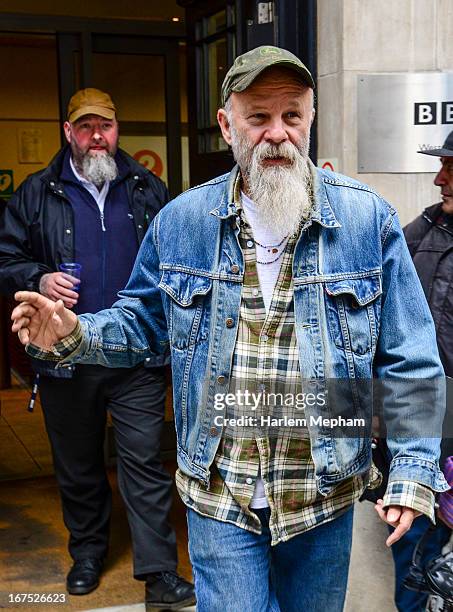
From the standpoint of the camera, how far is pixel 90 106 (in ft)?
14.0

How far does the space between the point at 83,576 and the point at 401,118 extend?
237 cm

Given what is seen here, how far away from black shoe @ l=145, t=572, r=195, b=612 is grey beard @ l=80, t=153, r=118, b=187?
1.70 m

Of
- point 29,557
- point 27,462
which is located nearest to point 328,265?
point 29,557

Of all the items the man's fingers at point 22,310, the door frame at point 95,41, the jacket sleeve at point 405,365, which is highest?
the door frame at point 95,41

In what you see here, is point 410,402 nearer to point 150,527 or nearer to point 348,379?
point 348,379

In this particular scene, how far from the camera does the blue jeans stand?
93.4 inches

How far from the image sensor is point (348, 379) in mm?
2371

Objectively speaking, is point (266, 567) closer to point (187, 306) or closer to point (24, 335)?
point (187, 306)

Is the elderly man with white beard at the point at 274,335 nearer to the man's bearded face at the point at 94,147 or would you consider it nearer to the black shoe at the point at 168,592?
the black shoe at the point at 168,592

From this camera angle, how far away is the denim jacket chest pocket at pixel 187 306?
7.92 ft

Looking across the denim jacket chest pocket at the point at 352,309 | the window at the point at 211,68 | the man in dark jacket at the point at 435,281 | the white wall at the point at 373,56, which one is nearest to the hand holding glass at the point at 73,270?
the window at the point at 211,68

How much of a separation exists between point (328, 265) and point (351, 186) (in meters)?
0.26

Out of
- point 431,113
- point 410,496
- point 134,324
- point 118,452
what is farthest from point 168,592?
point 431,113

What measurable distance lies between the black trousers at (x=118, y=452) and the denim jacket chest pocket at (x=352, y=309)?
181 centimetres
